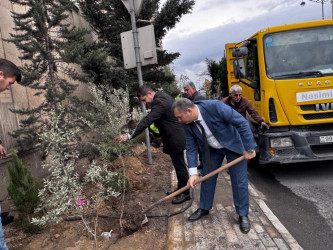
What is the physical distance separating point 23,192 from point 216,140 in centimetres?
257

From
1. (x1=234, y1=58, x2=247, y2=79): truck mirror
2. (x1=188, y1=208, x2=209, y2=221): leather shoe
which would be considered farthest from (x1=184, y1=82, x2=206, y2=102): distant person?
(x1=188, y1=208, x2=209, y2=221): leather shoe

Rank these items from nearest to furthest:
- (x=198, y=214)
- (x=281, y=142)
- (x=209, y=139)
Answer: (x=209, y=139) → (x=198, y=214) → (x=281, y=142)

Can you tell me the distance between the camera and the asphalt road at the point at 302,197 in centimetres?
331

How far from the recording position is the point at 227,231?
10.7ft

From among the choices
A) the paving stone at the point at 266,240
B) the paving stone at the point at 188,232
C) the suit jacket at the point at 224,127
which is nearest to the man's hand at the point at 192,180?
the suit jacket at the point at 224,127

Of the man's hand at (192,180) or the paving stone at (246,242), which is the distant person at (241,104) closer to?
the man's hand at (192,180)

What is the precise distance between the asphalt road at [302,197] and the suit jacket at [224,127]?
1.31 meters

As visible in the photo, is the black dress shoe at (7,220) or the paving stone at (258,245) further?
the black dress shoe at (7,220)

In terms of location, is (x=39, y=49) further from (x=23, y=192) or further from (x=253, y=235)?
(x=253, y=235)

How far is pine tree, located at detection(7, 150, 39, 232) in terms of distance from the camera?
11.3 feet

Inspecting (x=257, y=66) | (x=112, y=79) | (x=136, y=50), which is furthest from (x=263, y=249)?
(x=112, y=79)

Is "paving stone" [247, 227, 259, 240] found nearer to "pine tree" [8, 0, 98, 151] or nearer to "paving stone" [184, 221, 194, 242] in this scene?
"paving stone" [184, 221, 194, 242]

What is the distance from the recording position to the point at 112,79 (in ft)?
27.3

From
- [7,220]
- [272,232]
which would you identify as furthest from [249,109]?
[7,220]
